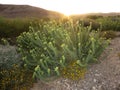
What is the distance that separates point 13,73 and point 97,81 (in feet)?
7.53

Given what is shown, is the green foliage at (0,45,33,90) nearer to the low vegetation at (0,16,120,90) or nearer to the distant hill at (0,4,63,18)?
the low vegetation at (0,16,120,90)

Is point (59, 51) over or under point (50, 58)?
over

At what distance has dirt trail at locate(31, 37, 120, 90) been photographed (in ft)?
24.3

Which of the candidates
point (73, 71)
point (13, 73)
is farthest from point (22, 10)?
point (73, 71)

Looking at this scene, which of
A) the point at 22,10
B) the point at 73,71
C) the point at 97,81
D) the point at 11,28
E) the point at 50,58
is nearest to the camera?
the point at 97,81

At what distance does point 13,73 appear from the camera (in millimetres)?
8102

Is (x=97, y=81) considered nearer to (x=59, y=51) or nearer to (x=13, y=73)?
(x=59, y=51)

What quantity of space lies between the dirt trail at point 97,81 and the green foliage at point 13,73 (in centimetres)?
37

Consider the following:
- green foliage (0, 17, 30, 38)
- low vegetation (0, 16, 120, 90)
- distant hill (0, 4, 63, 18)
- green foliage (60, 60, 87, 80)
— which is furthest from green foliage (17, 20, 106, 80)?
distant hill (0, 4, 63, 18)

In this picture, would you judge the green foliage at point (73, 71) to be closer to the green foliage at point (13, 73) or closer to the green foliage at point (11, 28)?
the green foliage at point (13, 73)

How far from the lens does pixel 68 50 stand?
299 inches

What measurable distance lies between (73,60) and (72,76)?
21.3 inches

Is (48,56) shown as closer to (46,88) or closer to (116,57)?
(46,88)

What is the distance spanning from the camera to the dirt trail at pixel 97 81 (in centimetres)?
741
